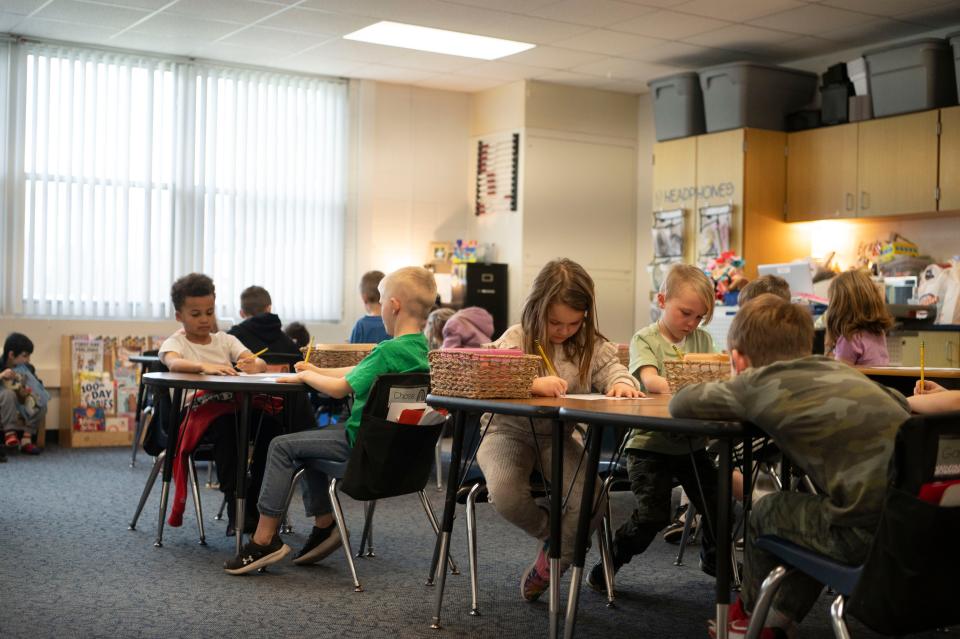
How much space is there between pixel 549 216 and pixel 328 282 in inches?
74.6

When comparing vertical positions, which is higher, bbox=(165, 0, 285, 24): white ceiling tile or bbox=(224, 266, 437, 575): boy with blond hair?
bbox=(165, 0, 285, 24): white ceiling tile

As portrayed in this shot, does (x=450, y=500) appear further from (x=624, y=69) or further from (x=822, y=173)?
(x=624, y=69)

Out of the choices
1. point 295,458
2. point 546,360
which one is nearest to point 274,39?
point 295,458

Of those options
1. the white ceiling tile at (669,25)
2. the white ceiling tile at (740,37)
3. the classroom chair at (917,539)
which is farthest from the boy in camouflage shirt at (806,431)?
the white ceiling tile at (740,37)

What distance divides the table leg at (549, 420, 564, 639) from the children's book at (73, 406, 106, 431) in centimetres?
576

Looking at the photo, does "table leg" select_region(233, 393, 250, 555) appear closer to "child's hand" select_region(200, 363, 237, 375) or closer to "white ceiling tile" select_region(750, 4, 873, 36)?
"child's hand" select_region(200, 363, 237, 375)

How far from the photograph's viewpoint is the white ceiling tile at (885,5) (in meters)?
6.45

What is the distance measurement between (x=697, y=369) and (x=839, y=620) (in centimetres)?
91

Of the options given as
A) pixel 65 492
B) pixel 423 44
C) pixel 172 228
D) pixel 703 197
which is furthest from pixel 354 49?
pixel 65 492

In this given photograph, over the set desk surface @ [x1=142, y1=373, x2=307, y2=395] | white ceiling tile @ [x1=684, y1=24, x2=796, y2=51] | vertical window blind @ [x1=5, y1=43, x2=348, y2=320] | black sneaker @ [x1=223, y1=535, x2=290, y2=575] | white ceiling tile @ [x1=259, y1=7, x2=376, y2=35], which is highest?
white ceiling tile @ [x1=259, y1=7, x2=376, y2=35]

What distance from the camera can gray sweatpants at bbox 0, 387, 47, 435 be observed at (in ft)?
23.2

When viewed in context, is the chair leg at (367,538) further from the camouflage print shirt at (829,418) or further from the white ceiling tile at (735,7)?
the white ceiling tile at (735,7)

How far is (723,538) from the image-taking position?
2.17m

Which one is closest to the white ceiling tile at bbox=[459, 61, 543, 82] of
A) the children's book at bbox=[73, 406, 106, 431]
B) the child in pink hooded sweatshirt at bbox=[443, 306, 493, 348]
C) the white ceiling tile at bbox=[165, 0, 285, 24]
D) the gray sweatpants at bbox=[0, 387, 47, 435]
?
the white ceiling tile at bbox=[165, 0, 285, 24]
